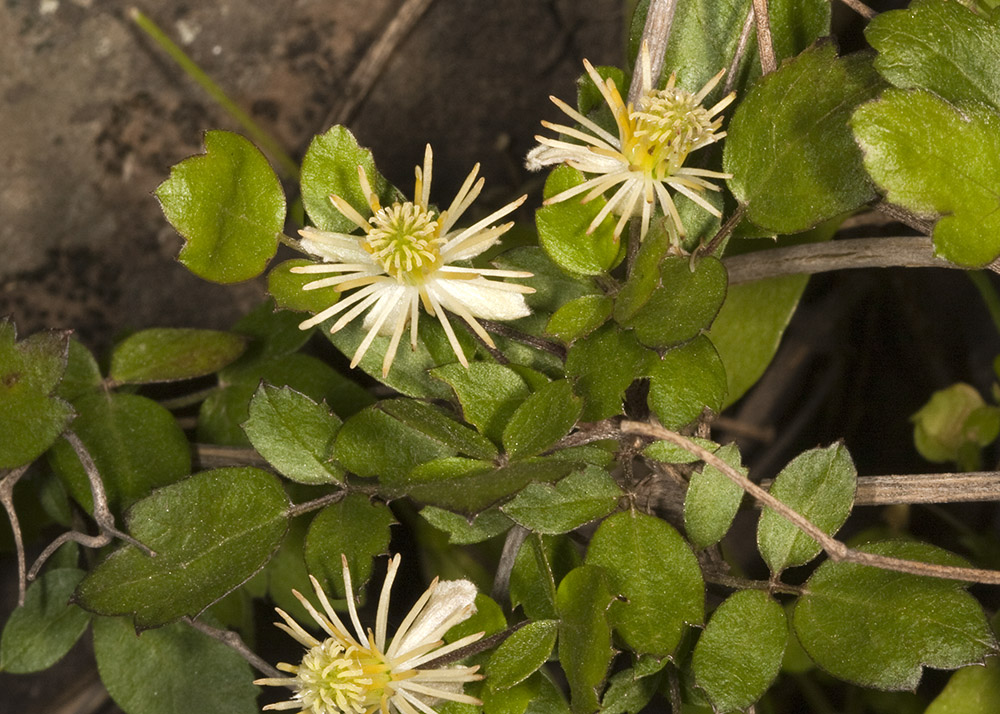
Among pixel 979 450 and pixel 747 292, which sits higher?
pixel 747 292

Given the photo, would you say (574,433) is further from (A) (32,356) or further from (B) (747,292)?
(A) (32,356)

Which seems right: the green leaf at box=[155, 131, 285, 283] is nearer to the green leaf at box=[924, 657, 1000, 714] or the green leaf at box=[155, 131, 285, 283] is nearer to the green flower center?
the green flower center

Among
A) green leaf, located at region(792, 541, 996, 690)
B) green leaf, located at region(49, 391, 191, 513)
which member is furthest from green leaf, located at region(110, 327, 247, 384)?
green leaf, located at region(792, 541, 996, 690)

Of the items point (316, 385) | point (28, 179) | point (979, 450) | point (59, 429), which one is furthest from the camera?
point (28, 179)

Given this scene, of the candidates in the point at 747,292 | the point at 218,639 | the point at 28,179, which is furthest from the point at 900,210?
the point at 28,179

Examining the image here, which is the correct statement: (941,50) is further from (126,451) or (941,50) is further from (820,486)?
(126,451)

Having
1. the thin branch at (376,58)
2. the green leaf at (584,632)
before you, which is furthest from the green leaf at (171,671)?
the thin branch at (376,58)
